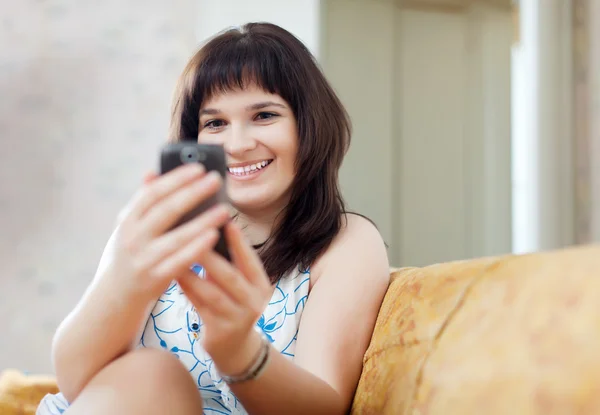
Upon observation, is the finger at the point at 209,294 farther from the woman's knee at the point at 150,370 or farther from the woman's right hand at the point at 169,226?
the woman's knee at the point at 150,370

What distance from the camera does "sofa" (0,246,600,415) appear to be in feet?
1.63

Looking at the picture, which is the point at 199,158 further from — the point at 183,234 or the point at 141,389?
the point at 141,389

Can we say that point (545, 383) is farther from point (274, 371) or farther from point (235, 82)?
point (235, 82)

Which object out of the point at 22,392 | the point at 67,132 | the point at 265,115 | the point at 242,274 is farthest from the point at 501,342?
the point at 67,132

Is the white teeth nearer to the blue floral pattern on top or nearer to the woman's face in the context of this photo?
the woman's face

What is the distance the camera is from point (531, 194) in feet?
8.28

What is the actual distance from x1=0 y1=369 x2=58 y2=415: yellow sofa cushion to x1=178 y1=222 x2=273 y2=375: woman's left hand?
2.34 ft

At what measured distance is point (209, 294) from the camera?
607mm

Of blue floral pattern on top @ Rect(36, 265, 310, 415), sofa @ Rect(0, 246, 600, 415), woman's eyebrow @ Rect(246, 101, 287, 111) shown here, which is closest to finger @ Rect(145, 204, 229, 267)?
sofa @ Rect(0, 246, 600, 415)

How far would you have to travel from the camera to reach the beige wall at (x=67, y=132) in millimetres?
2371

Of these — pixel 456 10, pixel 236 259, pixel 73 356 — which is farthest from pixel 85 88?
pixel 236 259

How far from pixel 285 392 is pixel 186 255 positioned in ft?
0.86

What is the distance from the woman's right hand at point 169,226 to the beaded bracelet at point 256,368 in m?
0.15

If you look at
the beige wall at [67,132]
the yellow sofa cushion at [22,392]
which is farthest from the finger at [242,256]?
the beige wall at [67,132]
